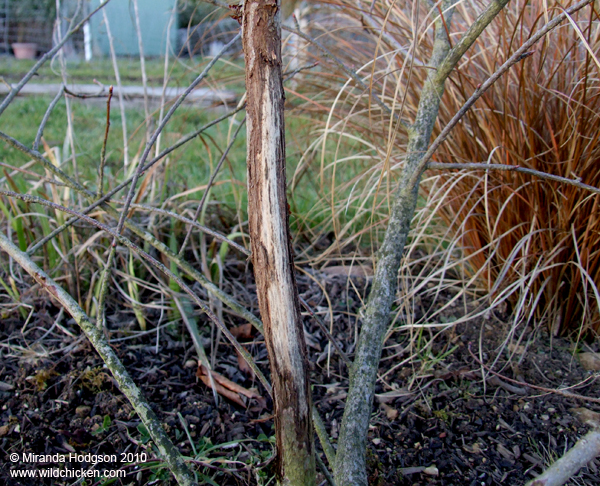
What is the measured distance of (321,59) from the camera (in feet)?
5.36

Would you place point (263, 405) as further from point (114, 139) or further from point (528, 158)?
point (114, 139)

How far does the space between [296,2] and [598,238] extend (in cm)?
165

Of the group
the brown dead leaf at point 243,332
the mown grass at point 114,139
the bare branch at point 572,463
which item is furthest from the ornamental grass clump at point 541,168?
the mown grass at point 114,139

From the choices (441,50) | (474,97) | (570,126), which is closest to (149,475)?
(474,97)

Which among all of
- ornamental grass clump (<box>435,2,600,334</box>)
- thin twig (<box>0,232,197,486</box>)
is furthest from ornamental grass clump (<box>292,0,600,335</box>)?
thin twig (<box>0,232,197,486</box>)

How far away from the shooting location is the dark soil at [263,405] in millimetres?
1165

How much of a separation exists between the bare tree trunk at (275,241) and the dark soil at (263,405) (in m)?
0.26

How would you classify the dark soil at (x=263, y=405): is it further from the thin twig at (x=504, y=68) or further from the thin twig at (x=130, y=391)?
the thin twig at (x=504, y=68)

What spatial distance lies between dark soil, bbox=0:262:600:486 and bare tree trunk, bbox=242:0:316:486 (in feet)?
0.85

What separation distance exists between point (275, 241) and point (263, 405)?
0.81 metres

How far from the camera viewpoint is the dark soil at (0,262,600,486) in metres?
1.17

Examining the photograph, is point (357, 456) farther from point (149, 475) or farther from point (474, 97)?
point (474, 97)

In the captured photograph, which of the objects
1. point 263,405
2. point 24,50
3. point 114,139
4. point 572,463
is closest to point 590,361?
point 572,463

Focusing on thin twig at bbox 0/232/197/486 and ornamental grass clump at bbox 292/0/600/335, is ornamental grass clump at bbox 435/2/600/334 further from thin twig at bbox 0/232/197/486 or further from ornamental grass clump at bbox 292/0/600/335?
thin twig at bbox 0/232/197/486
